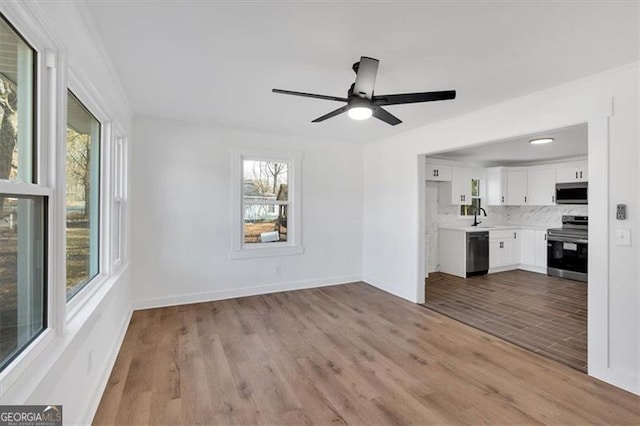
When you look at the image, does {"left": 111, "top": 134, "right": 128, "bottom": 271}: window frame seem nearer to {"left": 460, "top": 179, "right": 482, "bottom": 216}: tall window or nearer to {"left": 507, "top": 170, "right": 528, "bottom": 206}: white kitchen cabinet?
{"left": 460, "top": 179, "right": 482, "bottom": 216}: tall window

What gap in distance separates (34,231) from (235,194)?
313cm

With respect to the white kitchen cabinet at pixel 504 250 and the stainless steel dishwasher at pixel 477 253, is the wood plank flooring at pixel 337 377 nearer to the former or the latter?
the stainless steel dishwasher at pixel 477 253

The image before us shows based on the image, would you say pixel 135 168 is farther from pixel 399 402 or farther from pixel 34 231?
pixel 399 402

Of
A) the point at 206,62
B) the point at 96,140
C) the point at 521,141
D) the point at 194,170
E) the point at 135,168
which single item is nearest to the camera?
the point at 206,62

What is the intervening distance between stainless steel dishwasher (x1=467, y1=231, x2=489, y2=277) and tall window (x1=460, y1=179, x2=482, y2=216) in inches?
34.9

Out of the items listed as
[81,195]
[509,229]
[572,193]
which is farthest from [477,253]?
[81,195]

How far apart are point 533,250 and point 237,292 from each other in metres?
6.01

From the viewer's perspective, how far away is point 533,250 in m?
6.45

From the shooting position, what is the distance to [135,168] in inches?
155

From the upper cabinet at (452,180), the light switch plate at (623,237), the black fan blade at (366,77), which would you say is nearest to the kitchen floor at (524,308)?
the light switch plate at (623,237)

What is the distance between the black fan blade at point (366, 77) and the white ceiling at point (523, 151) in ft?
9.15

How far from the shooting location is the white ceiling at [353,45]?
178cm

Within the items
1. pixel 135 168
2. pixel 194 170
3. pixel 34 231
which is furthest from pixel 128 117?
pixel 34 231

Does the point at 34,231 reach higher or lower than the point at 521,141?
lower
